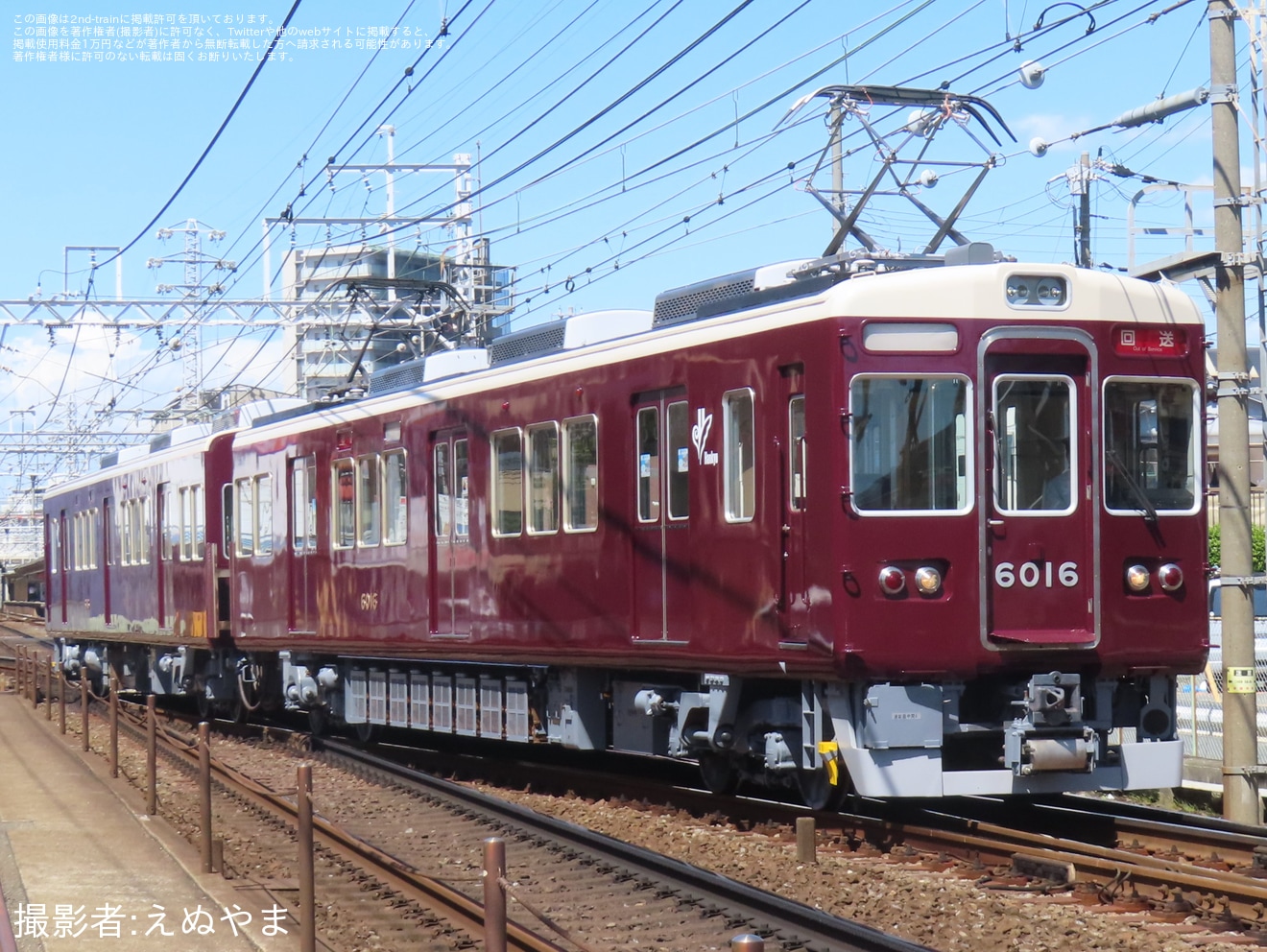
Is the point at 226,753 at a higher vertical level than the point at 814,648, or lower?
lower

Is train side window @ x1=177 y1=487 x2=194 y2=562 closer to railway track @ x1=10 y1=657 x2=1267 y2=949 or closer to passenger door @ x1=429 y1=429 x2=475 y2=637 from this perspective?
passenger door @ x1=429 y1=429 x2=475 y2=637

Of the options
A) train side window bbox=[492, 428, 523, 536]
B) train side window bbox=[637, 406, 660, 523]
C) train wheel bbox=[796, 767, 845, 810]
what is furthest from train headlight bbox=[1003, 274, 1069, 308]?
train side window bbox=[492, 428, 523, 536]

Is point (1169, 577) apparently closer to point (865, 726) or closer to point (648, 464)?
point (865, 726)

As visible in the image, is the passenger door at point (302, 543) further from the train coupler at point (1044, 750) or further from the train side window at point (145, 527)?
the train coupler at point (1044, 750)

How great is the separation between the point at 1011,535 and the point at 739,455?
1658 mm

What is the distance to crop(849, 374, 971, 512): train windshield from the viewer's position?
942cm

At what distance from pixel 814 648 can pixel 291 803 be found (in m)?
4.70

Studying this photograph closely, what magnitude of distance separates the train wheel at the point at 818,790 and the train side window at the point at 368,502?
583 cm

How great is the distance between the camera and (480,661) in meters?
13.5

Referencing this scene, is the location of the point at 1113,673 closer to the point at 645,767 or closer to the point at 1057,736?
the point at 1057,736

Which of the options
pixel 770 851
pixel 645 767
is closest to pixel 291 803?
pixel 645 767

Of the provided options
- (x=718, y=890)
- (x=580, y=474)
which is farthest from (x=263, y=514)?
(x=718, y=890)

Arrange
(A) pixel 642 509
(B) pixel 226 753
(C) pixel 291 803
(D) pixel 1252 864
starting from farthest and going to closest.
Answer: (B) pixel 226 753, (C) pixel 291 803, (A) pixel 642 509, (D) pixel 1252 864

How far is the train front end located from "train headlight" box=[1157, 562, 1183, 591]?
0.01 m
